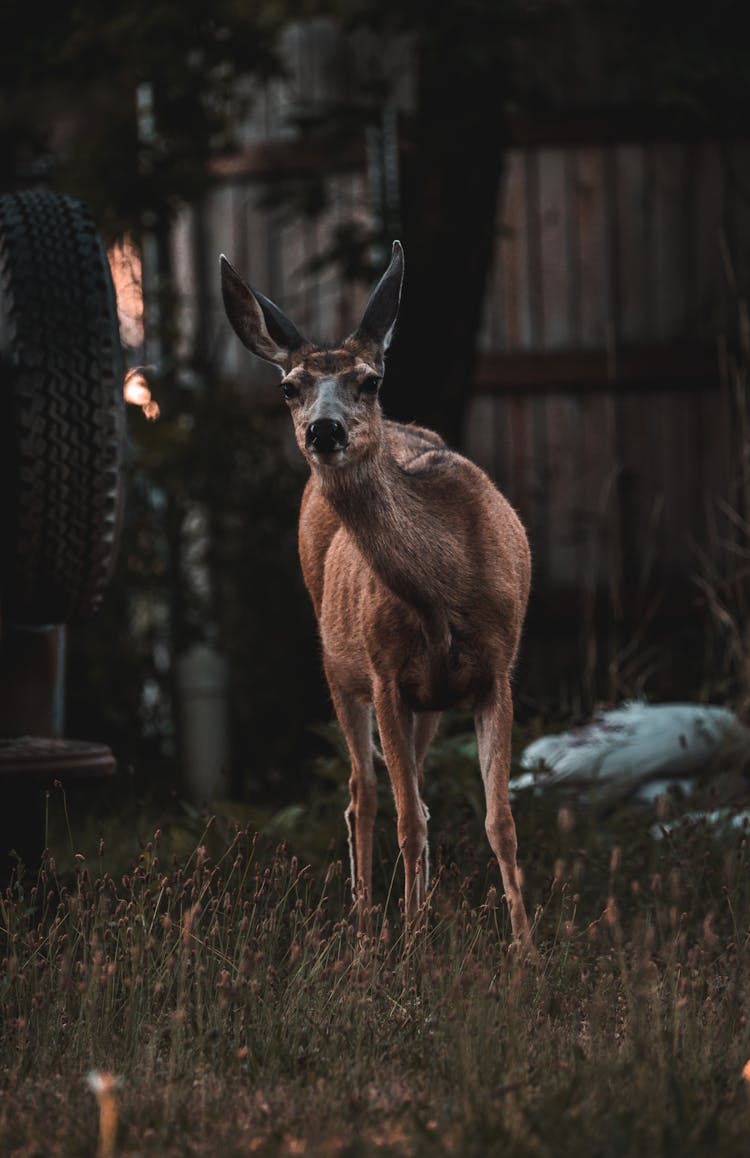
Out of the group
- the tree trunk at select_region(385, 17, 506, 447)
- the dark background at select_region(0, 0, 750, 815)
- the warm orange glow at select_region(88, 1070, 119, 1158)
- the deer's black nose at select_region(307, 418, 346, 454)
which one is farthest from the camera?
the tree trunk at select_region(385, 17, 506, 447)

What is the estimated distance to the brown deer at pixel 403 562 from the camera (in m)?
4.69

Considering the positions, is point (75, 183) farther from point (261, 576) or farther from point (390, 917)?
point (390, 917)

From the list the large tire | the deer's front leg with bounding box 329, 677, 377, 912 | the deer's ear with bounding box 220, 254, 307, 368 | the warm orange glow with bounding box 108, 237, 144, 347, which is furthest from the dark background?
the deer's ear with bounding box 220, 254, 307, 368

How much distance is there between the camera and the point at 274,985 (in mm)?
4566

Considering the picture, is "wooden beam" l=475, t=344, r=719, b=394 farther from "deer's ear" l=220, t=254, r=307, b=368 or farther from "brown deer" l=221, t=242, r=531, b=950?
"deer's ear" l=220, t=254, r=307, b=368

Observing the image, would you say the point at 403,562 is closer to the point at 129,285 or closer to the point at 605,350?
the point at 605,350

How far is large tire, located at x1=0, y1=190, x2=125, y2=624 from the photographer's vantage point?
5180 mm

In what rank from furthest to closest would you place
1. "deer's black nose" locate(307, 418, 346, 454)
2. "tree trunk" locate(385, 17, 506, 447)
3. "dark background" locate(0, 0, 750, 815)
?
1. "tree trunk" locate(385, 17, 506, 447)
2. "dark background" locate(0, 0, 750, 815)
3. "deer's black nose" locate(307, 418, 346, 454)

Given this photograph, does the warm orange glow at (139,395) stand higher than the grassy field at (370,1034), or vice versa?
the warm orange glow at (139,395)

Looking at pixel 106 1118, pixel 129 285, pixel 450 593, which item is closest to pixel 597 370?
pixel 129 285

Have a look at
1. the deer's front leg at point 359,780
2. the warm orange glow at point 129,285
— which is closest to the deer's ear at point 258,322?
the deer's front leg at point 359,780

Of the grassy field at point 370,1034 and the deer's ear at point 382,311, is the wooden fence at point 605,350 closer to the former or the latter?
the grassy field at point 370,1034

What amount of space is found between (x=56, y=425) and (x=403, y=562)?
45.5 inches

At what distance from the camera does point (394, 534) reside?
477cm
